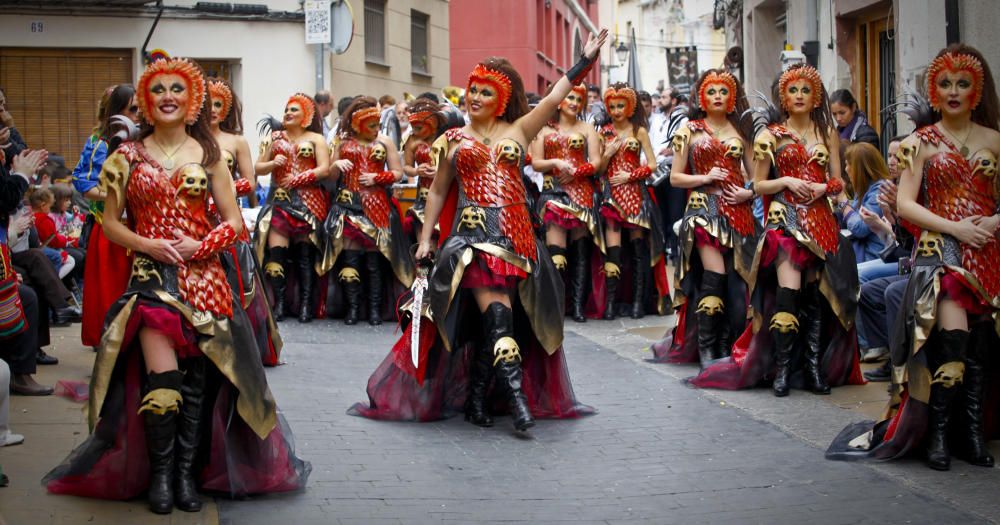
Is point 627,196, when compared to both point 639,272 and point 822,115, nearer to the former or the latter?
point 639,272

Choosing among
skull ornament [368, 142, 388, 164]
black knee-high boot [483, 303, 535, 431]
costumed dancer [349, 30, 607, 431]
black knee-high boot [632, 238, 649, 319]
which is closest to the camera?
black knee-high boot [483, 303, 535, 431]

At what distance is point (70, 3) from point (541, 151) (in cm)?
1073

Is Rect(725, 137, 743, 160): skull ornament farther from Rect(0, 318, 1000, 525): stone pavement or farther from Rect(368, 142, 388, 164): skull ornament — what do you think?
Rect(368, 142, 388, 164): skull ornament

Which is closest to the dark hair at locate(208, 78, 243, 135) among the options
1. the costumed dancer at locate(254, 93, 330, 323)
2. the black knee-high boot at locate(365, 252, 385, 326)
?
the costumed dancer at locate(254, 93, 330, 323)

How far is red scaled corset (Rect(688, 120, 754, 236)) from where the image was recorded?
402 inches

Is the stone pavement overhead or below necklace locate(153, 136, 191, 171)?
below

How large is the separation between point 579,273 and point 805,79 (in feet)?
15.9

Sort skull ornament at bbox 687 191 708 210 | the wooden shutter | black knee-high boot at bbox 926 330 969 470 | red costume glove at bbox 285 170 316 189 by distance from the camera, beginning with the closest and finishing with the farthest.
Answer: black knee-high boot at bbox 926 330 969 470, skull ornament at bbox 687 191 708 210, red costume glove at bbox 285 170 316 189, the wooden shutter

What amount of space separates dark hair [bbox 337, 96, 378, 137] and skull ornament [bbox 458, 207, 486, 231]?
5633mm

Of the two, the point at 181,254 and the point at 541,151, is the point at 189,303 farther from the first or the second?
the point at 541,151

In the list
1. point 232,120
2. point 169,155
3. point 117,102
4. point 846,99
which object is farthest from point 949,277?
point 232,120

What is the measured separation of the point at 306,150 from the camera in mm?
13164

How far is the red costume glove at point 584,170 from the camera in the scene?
13.1 metres

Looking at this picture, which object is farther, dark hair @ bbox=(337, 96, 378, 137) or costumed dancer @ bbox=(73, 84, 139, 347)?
dark hair @ bbox=(337, 96, 378, 137)
